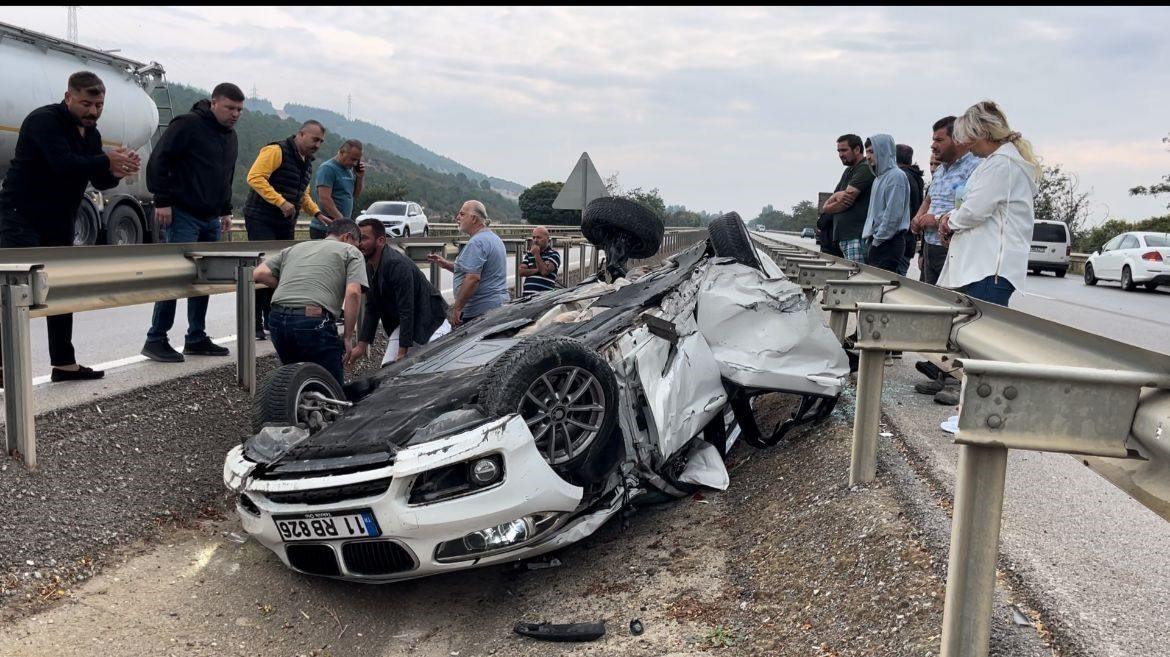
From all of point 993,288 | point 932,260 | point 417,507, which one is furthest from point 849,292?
point 932,260

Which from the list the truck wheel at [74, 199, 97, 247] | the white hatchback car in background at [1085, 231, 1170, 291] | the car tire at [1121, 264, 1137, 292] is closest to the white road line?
the truck wheel at [74, 199, 97, 247]

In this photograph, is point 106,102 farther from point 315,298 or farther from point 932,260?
point 932,260

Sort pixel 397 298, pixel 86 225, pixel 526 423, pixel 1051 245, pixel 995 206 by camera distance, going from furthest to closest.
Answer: pixel 1051 245
pixel 86 225
pixel 397 298
pixel 995 206
pixel 526 423

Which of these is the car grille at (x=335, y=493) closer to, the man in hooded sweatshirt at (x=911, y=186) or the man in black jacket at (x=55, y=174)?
the man in black jacket at (x=55, y=174)

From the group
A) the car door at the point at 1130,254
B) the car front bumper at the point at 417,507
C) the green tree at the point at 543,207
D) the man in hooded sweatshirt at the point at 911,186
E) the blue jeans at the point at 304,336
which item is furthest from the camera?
the green tree at the point at 543,207

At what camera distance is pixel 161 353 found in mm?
5887

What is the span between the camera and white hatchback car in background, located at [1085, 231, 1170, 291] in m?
20.4

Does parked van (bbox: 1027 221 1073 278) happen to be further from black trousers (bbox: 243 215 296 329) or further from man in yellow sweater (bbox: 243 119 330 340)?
black trousers (bbox: 243 215 296 329)

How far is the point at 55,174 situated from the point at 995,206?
17.8 feet

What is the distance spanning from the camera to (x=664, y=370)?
4.46 m

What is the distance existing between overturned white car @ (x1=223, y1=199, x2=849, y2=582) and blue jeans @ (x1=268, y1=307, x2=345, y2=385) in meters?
0.70

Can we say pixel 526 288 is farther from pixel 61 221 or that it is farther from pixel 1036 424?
pixel 1036 424

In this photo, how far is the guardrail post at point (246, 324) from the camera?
5410mm

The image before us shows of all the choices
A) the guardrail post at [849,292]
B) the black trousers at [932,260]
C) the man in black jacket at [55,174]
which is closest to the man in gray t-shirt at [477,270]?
the man in black jacket at [55,174]
